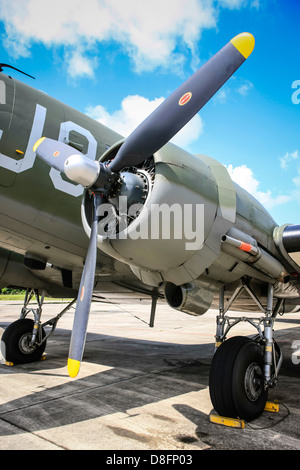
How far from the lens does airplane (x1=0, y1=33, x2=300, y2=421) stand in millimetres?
3908

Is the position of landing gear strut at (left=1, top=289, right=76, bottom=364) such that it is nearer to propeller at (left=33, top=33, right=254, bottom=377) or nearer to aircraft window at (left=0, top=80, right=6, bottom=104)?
propeller at (left=33, top=33, right=254, bottom=377)

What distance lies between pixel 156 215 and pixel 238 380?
7.64 ft

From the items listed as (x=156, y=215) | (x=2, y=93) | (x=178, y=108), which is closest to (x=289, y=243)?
(x=156, y=215)

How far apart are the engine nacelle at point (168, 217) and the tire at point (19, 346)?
4815 millimetres

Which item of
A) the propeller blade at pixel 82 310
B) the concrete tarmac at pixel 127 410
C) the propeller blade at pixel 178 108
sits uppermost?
the propeller blade at pixel 178 108

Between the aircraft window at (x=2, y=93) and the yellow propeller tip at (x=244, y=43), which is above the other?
the yellow propeller tip at (x=244, y=43)

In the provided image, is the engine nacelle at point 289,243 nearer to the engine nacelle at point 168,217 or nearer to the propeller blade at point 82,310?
the engine nacelle at point 168,217

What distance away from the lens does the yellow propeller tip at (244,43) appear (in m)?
3.75

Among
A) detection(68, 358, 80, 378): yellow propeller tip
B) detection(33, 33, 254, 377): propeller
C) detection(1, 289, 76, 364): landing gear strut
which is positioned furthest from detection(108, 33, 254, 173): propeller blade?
detection(1, 289, 76, 364): landing gear strut

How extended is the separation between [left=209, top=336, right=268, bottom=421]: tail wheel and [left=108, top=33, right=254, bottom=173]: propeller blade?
109 inches

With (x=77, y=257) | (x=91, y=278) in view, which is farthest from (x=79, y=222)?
(x=91, y=278)

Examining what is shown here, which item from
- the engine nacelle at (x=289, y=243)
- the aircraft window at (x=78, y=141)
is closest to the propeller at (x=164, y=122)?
the aircraft window at (x=78, y=141)

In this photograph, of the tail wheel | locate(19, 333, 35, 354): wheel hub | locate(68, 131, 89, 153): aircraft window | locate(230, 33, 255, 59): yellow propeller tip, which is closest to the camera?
locate(230, 33, 255, 59): yellow propeller tip
